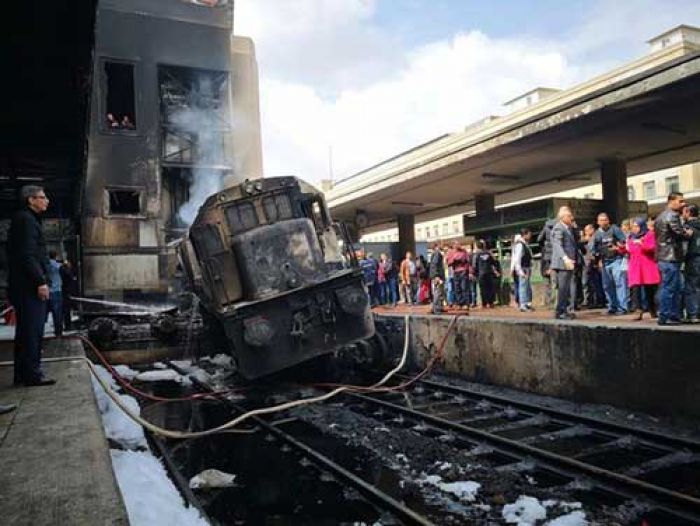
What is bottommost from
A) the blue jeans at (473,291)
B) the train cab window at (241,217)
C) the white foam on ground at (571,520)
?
the white foam on ground at (571,520)

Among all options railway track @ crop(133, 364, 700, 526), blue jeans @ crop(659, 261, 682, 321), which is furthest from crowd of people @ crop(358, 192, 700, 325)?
railway track @ crop(133, 364, 700, 526)

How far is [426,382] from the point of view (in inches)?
364

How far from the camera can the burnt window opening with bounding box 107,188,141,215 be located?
58.0 ft

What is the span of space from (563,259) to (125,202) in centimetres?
1402

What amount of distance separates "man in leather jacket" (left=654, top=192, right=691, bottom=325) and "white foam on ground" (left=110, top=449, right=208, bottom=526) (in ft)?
19.5

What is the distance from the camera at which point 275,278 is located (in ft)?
30.1

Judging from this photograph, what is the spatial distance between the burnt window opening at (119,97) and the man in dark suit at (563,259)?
46.2 ft

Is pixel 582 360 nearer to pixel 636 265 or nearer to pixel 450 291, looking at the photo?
pixel 636 265

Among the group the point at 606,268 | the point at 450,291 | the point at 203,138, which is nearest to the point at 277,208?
the point at 606,268

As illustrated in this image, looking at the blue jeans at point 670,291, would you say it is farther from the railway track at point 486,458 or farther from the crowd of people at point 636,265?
the railway track at point 486,458

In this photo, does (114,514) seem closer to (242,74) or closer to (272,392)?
(272,392)

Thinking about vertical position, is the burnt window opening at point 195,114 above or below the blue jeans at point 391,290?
above

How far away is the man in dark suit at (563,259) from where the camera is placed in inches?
344

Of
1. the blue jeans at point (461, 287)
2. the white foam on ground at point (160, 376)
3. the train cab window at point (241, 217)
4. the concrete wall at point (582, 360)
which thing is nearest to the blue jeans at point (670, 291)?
the concrete wall at point (582, 360)
